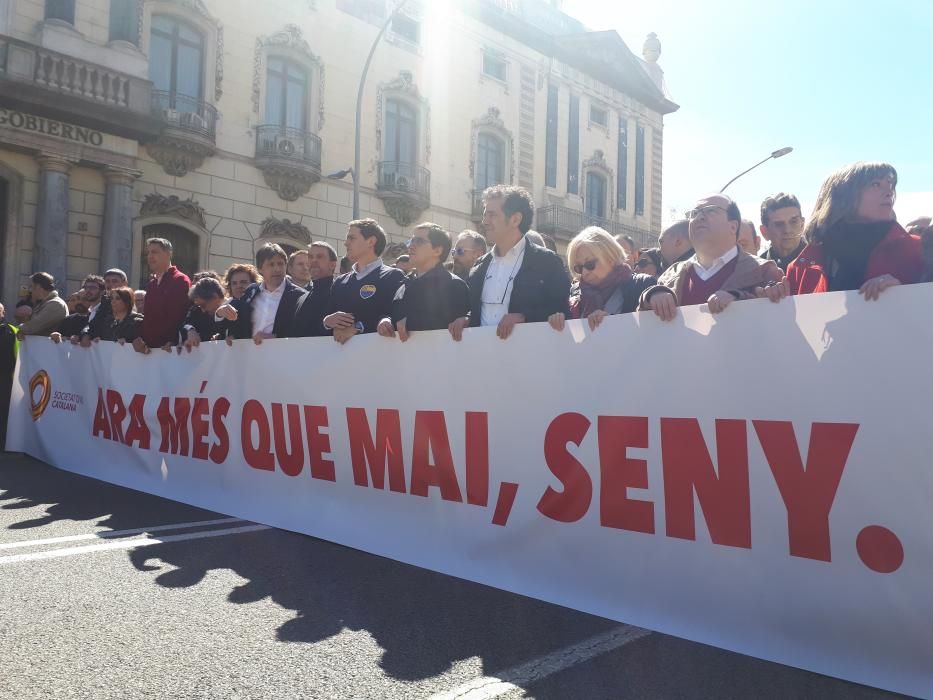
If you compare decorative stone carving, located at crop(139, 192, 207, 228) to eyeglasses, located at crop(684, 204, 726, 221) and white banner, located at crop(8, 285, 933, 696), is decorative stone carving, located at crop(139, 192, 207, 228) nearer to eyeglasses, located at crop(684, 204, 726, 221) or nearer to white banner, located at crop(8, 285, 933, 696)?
white banner, located at crop(8, 285, 933, 696)

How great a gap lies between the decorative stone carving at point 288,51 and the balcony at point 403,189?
2.16 meters

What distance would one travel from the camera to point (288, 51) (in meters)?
18.4

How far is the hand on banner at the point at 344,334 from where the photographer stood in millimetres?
4914

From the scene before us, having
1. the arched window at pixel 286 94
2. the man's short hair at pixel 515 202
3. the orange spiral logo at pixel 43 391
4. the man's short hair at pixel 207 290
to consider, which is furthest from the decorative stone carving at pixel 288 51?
the man's short hair at pixel 515 202

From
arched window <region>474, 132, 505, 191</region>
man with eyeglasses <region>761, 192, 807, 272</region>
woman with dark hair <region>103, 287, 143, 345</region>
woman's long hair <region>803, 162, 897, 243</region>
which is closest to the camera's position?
woman's long hair <region>803, 162, 897, 243</region>

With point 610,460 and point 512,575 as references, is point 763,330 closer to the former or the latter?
point 610,460

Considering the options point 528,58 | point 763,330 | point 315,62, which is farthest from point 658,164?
point 763,330

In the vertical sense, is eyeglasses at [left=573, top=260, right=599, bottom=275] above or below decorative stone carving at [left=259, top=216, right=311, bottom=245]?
below

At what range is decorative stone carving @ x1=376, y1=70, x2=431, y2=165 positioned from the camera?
20328mm

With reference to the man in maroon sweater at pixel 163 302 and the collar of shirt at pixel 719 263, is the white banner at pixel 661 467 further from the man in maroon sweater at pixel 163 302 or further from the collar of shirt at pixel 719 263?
the man in maroon sweater at pixel 163 302

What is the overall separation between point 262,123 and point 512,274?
Answer: 50.0ft

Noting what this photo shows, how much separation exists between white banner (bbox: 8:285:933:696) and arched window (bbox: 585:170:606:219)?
23673mm

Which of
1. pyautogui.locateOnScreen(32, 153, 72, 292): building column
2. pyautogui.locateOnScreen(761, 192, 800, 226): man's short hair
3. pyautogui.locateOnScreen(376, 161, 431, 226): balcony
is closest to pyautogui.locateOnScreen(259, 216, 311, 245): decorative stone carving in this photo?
→ pyautogui.locateOnScreen(376, 161, 431, 226): balcony

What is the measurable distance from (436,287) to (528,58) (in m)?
22.2
